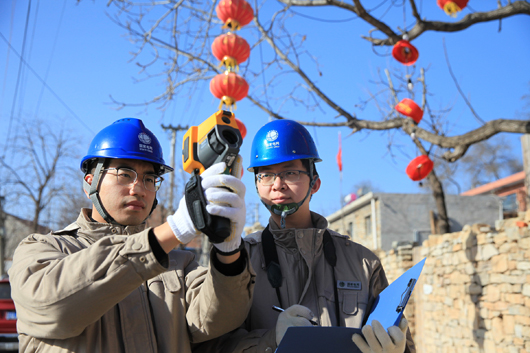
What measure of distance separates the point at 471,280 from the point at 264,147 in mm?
5852

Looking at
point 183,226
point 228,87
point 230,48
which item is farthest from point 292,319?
Result: point 230,48

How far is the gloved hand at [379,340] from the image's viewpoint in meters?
2.04

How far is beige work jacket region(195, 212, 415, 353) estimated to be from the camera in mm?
2494

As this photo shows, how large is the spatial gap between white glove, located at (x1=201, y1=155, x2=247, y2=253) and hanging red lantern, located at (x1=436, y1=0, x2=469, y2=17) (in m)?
5.26

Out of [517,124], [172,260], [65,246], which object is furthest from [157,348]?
[517,124]

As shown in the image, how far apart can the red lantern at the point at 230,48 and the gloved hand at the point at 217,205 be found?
529 cm

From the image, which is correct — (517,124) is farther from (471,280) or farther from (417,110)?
(471,280)

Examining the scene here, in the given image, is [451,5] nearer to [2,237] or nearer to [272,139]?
[272,139]

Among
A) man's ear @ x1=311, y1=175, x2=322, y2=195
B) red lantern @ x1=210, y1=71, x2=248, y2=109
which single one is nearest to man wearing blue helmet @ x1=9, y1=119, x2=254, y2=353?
man's ear @ x1=311, y1=175, x2=322, y2=195

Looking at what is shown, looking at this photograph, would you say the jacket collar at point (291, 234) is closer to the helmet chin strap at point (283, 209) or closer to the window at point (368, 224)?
the helmet chin strap at point (283, 209)

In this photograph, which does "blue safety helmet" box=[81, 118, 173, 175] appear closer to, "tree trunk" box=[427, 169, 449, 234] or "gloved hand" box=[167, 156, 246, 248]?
"gloved hand" box=[167, 156, 246, 248]

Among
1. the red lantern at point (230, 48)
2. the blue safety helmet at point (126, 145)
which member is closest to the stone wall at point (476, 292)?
the red lantern at point (230, 48)

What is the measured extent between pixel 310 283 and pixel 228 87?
4566 millimetres

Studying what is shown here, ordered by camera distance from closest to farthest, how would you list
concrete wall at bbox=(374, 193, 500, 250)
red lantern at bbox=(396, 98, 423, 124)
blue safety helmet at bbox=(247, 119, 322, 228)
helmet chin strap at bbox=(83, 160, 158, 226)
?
helmet chin strap at bbox=(83, 160, 158, 226)
blue safety helmet at bbox=(247, 119, 322, 228)
red lantern at bbox=(396, 98, 423, 124)
concrete wall at bbox=(374, 193, 500, 250)
